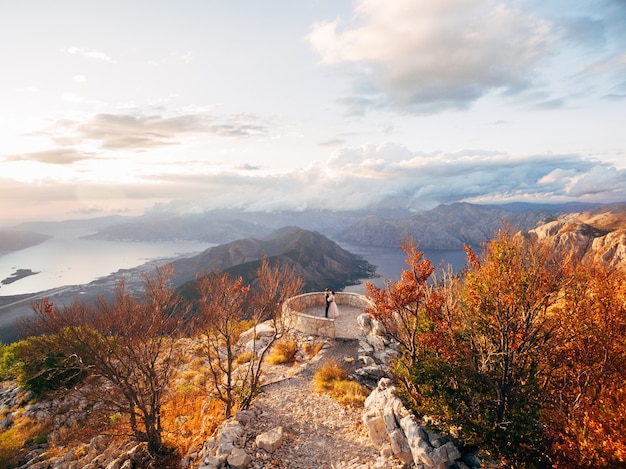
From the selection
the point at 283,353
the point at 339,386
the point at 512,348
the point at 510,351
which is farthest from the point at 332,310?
the point at 512,348

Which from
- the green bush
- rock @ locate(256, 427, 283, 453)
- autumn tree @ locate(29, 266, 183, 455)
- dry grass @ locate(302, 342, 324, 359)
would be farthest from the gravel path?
the green bush

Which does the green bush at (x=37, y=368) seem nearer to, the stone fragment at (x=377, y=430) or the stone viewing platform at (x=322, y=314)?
the stone viewing platform at (x=322, y=314)

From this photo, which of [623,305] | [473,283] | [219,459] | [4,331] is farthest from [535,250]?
[4,331]

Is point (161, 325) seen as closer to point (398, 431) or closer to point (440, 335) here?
point (398, 431)

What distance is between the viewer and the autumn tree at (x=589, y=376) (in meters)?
7.77

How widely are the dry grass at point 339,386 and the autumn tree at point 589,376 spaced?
812 cm

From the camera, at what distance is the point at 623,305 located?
36.6ft

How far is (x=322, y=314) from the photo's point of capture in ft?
92.8

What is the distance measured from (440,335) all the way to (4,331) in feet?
587

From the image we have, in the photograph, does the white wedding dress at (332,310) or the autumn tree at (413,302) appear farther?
the white wedding dress at (332,310)

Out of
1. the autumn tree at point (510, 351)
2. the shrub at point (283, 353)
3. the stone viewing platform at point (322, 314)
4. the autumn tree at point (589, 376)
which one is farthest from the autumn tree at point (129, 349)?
the autumn tree at point (589, 376)

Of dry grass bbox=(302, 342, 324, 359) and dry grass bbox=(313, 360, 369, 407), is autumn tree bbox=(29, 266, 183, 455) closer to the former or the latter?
dry grass bbox=(313, 360, 369, 407)

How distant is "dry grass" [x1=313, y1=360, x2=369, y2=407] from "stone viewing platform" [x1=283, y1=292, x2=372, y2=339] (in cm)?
447

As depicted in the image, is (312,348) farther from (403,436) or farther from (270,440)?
(403,436)
